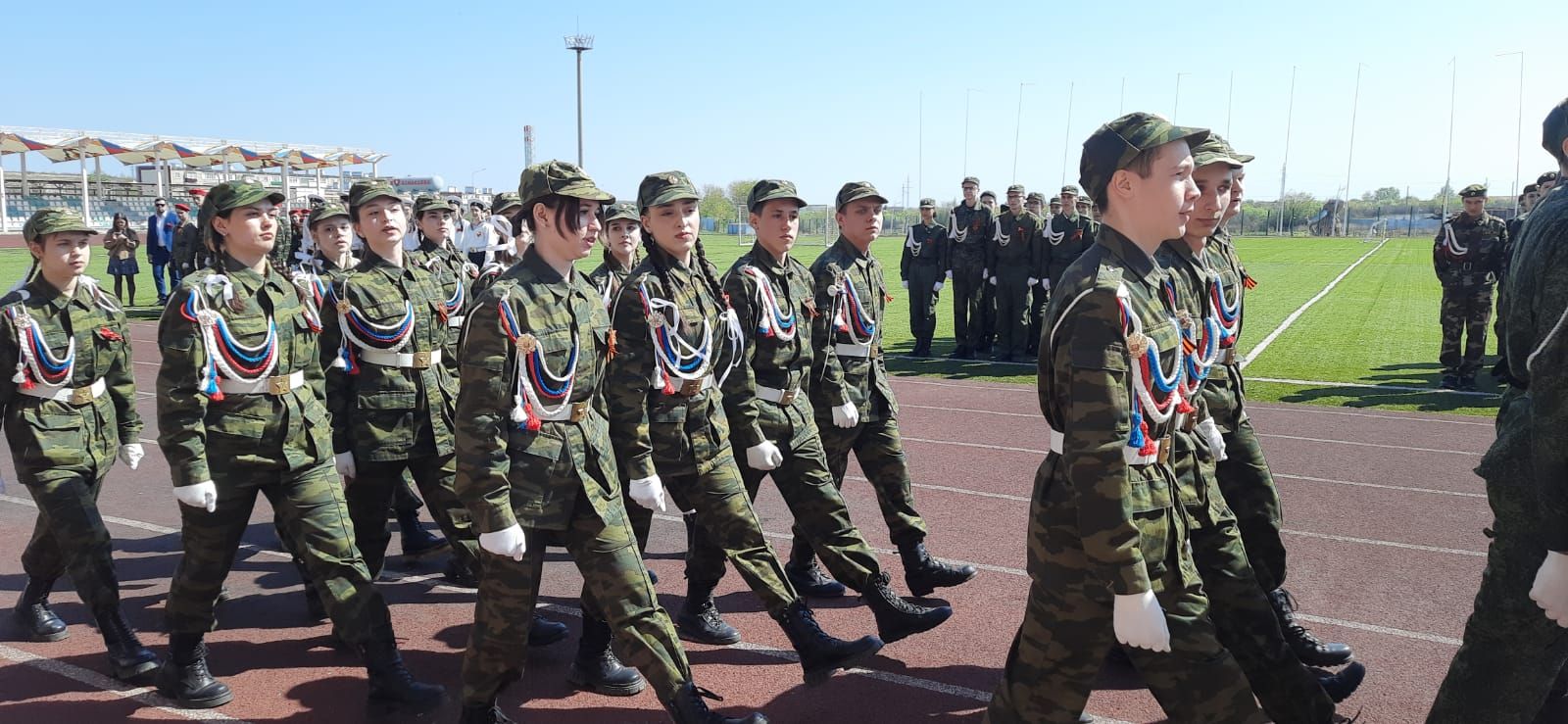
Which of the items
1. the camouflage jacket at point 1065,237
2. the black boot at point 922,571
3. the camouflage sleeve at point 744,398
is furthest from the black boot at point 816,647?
the camouflage jacket at point 1065,237

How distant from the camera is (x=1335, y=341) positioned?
15.7 m

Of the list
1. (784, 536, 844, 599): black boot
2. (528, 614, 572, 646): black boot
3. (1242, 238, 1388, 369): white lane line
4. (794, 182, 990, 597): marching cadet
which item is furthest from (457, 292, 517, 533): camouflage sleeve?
(1242, 238, 1388, 369): white lane line

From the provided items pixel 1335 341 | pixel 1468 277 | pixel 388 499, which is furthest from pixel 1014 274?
pixel 388 499

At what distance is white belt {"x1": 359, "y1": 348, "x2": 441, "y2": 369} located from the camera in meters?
5.44

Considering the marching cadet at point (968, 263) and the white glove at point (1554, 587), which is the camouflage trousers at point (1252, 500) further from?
the marching cadet at point (968, 263)

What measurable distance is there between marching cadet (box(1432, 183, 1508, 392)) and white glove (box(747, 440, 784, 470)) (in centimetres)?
1000

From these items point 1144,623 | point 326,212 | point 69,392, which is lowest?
point 1144,623

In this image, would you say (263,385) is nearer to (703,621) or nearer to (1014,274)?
(703,621)

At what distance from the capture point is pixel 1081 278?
9.68ft

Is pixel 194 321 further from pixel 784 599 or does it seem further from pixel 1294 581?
pixel 1294 581

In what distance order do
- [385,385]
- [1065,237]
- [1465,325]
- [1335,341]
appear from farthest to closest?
1. [1335,341]
2. [1065,237]
3. [1465,325]
4. [385,385]

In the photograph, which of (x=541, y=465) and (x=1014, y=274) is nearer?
(x=541, y=465)

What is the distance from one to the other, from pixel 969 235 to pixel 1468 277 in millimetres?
5971

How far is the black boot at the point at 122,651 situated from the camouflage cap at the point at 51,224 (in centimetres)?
176
